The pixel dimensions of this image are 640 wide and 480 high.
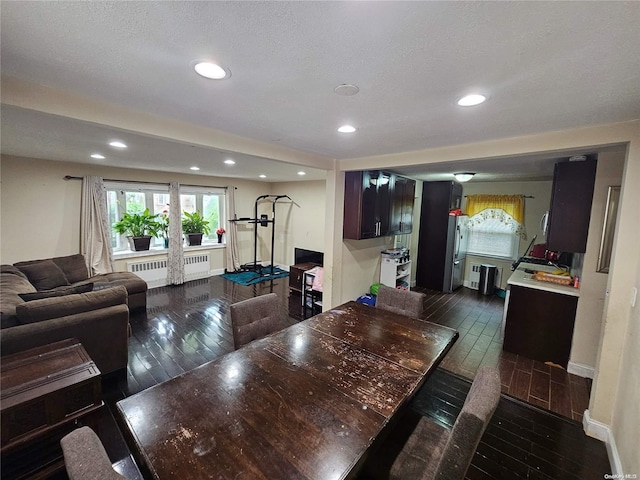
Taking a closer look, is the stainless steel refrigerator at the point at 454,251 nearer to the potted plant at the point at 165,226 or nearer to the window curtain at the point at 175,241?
the window curtain at the point at 175,241

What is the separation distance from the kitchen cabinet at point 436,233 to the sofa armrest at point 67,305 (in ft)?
16.8

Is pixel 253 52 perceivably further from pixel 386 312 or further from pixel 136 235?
pixel 136 235

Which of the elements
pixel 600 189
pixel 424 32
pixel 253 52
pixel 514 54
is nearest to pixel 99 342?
pixel 253 52

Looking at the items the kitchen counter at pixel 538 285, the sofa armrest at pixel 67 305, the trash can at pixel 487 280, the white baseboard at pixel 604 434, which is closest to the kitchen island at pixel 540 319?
the kitchen counter at pixel 538 285

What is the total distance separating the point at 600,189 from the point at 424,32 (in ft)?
9.53

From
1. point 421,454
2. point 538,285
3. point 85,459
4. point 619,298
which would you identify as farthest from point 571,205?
point 85,459

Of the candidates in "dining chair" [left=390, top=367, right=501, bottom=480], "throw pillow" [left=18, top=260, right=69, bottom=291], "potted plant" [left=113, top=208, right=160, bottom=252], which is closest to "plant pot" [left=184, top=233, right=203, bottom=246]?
"potted plant" [left=113, top=208, right=160, bottom=252]

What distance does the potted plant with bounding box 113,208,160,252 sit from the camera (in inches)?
203

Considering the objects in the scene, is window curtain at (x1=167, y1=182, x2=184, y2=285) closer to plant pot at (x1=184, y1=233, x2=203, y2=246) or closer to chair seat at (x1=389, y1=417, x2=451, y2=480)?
plant pot at (x1=184, y1=233, x2=203, y2=246)

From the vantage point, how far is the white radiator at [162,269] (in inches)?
207

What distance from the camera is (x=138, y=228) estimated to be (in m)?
5.26

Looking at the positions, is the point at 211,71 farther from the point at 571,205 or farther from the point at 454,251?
the point at 454,251

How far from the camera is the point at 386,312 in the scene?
2.40 meters

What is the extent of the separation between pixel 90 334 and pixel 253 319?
1.61 meters
